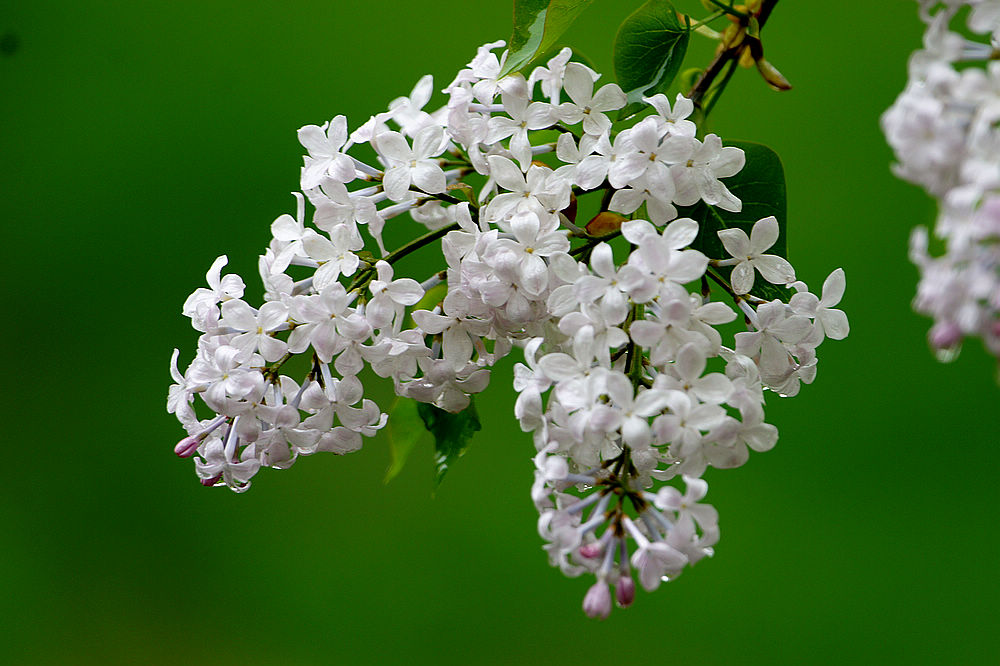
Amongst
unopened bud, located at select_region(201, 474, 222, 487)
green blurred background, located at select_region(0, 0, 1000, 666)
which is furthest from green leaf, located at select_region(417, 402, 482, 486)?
green blurred background, located at select_region(0, 0, 1000, 666)

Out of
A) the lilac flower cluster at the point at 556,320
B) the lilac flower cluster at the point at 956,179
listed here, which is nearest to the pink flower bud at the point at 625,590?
the lilac flower cluster at the point at 556,320

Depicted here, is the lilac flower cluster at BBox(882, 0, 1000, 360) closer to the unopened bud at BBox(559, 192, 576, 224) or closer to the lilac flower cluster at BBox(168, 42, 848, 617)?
the lilac flower cluster at BBox(168, 42, 848, 617)

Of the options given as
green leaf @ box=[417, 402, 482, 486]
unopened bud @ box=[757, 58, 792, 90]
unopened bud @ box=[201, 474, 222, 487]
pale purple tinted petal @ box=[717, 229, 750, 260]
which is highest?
unopened bud @ box=[757, 58, 792, 90]

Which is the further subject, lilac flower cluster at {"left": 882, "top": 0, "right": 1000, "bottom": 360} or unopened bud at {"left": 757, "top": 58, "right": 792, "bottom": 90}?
unopened bud at {"left": 757, "top": 58, "right": 792, "bottom": 90}

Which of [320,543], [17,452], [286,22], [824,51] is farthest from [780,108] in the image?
[17,452]

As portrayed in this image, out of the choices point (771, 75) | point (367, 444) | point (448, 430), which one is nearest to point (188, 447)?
point (448, 430)

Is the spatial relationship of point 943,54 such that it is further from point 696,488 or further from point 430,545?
point 430,545

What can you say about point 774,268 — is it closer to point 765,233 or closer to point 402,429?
point 765,233
